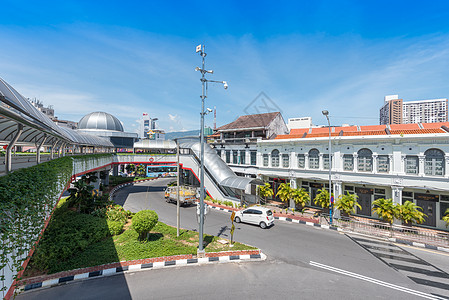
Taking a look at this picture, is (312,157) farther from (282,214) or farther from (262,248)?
(262,248)

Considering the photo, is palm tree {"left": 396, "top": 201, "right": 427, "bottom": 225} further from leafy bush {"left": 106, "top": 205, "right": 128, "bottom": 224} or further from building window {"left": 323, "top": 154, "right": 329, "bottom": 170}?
leafy bush {"left": 106, "top": 205, "right": 128, "bottom": 224}

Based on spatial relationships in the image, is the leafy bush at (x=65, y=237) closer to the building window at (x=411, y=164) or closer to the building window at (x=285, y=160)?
the building window at (x=285, y=160)

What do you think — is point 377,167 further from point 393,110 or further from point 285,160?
point 393,110

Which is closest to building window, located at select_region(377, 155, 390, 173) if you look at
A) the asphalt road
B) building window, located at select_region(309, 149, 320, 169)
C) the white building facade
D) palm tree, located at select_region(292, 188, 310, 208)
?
the white building facade

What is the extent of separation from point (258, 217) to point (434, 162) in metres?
14.9

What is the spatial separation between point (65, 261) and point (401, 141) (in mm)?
25515

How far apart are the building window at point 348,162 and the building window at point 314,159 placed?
2.59m

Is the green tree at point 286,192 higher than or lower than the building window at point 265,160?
lower

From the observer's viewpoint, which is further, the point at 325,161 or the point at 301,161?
the point at 301,161

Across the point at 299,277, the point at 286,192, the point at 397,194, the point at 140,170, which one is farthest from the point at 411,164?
the point at 140,170

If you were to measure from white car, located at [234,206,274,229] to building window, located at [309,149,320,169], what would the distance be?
8.58 meters

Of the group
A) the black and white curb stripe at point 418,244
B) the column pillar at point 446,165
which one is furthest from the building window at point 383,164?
the black and white curb stripe at point 418,244

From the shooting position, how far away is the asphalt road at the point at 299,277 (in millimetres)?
8781

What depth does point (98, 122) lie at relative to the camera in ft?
174
